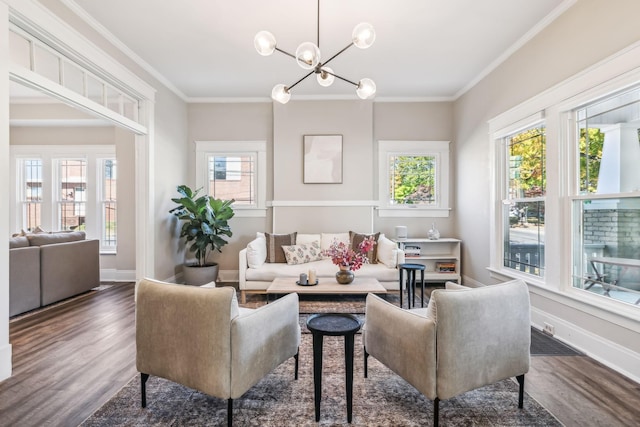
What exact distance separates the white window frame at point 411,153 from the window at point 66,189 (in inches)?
187

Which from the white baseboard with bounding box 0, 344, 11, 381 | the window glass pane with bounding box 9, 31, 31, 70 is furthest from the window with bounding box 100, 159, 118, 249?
the white baseboard with bounding box 0, 344, 11, 381

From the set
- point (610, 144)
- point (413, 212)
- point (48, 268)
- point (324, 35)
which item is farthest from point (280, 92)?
point (48, 268)

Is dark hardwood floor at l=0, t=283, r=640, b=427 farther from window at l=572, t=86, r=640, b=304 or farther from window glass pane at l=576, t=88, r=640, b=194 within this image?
window glass pane at l=576, t=88, r=640, b=194

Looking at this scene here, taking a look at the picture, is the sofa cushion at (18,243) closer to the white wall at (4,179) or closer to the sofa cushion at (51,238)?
the sofa cushion at (51,238)

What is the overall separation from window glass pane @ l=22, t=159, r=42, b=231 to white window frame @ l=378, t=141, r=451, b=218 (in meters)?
6.16

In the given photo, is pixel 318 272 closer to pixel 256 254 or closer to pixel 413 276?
pixel 256 254

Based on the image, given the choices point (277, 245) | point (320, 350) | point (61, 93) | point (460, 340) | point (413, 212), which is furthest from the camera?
point (413, 212)

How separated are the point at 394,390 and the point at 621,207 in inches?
86.6

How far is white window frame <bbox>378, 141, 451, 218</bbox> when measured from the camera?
5195 mm

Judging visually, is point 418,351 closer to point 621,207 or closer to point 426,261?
point 621,207

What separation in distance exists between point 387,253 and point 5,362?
12.2 ft

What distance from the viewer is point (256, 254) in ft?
13.9

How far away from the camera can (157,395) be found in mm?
2043

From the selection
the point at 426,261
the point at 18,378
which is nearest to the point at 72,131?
the point at 18,378
